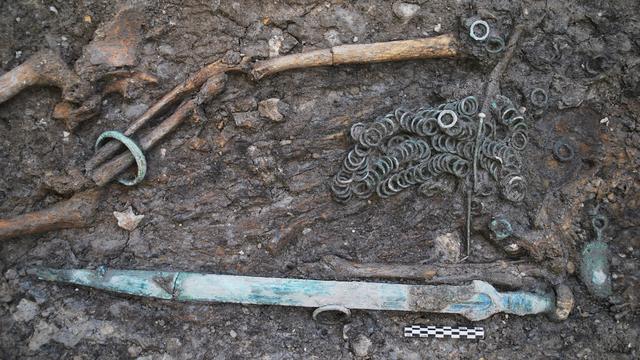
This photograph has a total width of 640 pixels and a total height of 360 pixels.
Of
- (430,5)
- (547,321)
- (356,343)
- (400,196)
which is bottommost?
(356,343)

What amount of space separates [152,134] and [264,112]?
2.49 ft

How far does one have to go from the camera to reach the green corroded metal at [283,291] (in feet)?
14.4

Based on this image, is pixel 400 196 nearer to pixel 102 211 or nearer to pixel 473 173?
pixel 473 173

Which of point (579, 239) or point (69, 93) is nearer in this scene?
point (69, 93)

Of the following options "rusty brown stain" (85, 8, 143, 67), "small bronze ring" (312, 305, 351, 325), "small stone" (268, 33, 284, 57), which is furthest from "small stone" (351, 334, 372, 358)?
"rusty brown stain" (85, 8, 143, 67)

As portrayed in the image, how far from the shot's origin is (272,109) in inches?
181

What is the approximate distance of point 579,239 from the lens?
482cm

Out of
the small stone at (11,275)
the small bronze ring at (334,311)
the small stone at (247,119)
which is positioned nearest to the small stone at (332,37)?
the small stone at (247,119)

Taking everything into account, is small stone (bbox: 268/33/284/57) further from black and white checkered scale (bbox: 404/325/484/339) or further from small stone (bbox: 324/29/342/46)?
black and white checkered scale (bbox: 404/325/484/339)

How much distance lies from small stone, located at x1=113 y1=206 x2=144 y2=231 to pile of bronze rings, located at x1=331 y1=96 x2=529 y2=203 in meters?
1.36

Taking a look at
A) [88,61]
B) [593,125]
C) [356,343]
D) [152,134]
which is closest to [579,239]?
[593,125]

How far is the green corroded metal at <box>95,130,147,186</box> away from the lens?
14.5 ft

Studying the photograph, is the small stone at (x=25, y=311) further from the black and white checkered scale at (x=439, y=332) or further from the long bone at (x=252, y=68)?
the black and white checkered scale at (x=439, y=332)

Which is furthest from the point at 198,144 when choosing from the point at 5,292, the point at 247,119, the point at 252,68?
the point at 5,292
